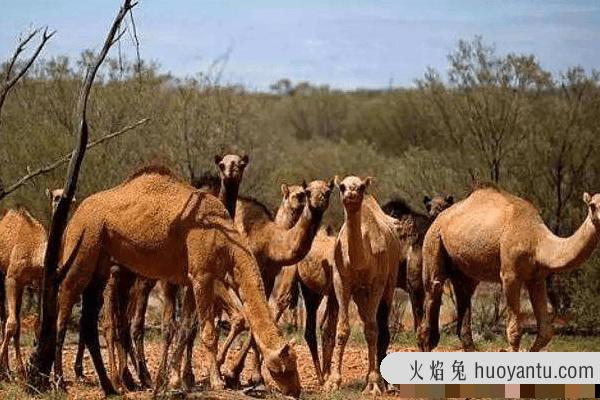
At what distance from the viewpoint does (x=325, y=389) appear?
11.4 meters

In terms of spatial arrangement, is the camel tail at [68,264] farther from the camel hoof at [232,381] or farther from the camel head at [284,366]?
the camel head at [284,366]

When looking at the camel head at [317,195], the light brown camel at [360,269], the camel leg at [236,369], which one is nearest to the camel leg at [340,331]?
the light brown camel at [360,269]

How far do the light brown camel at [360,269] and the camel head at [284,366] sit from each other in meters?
2.05

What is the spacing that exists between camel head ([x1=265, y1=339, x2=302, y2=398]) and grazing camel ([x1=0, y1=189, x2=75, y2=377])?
12.2 ft

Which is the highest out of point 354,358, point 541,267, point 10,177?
point 10,177

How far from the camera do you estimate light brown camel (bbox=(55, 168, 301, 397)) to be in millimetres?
9945

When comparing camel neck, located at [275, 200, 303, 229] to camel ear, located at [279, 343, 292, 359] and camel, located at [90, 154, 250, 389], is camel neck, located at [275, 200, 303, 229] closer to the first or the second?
camel, located at [90, 154, 250, 389]

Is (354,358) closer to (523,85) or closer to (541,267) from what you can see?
(541,267)

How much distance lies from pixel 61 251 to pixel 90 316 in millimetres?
793

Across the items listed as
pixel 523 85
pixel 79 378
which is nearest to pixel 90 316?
pixel 79 378

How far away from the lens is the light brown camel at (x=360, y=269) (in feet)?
37.2

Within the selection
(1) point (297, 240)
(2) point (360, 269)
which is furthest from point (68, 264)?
(2) point (360, 269)

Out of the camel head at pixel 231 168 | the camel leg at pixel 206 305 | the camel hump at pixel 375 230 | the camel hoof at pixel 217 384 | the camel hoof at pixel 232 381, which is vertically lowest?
the camel hoof at pixel 232 381

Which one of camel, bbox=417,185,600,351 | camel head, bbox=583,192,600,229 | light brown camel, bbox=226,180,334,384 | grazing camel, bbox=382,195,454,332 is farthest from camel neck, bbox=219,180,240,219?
grazing camel, bbox=382,195,454,332
